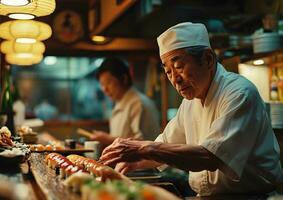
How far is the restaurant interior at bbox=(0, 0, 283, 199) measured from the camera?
4.66 meters

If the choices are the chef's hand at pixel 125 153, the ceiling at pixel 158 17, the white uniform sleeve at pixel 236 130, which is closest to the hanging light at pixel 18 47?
the ceiling at pixel 158 17

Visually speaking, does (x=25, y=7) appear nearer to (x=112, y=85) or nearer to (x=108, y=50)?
(x=112, y=85)

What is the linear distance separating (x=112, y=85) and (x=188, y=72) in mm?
3331

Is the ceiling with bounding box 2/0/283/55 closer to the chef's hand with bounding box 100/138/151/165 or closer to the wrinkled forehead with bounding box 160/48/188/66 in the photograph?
the wrinkled forehead with bounding box 160/48/188/66

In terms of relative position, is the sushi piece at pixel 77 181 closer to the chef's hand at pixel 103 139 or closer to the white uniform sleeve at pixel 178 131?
the white uniform sleeve at pixel 178 131

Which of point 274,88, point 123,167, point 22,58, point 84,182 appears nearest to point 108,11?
point 22,58

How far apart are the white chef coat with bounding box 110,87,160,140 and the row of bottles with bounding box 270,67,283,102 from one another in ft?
5.16

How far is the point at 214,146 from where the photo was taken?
271 cm

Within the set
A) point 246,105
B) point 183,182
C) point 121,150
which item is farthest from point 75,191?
point 183,182

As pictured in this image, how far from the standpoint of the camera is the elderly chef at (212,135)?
8.94 ft

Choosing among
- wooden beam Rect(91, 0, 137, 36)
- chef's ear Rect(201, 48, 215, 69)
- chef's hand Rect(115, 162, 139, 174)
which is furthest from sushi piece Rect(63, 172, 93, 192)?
wooden beam Rect(91, 0, 137, 36)

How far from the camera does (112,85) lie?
247 inches

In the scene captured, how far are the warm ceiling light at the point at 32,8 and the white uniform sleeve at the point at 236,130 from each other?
1518mm

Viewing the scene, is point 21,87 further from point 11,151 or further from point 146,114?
point 11,151
